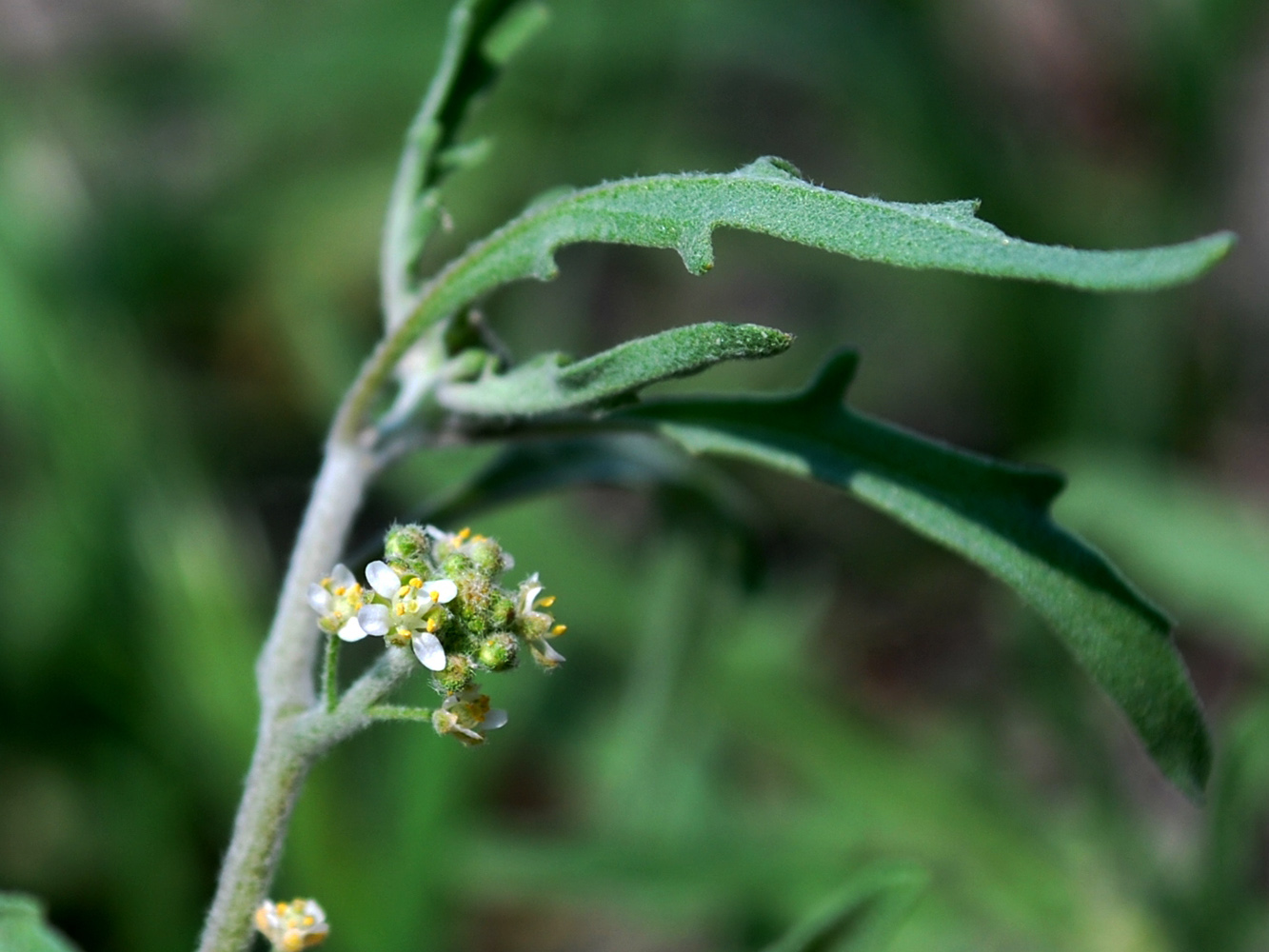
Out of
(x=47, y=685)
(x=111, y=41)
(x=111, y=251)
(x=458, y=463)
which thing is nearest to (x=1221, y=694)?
(x=458, y=463)

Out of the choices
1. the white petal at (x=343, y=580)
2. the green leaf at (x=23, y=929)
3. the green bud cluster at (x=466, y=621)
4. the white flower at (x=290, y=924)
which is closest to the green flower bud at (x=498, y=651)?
the green bud cluster at (x=466, y=621)

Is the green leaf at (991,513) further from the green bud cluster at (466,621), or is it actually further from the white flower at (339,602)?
the white flower at (339,602)

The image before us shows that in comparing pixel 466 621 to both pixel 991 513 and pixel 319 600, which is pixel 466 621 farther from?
pixel 991 513

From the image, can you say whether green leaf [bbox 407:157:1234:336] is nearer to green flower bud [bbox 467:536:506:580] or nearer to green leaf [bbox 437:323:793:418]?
green leaf [bbox 437:323:793:418]

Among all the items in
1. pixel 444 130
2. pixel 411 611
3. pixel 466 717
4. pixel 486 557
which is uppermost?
pixel 444 130

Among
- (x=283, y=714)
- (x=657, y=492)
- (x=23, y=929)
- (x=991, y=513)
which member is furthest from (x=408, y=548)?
(x=657, y=492)

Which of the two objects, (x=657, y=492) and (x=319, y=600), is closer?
(x=319, y=600)

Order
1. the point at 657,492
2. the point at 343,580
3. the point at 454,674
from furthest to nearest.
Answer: the point at 657,492, the point at 343,580, the point at 454,674

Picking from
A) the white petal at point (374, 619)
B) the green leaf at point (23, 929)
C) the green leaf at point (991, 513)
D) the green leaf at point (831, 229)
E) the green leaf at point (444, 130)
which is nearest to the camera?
the green leaf at point (831, 229)
